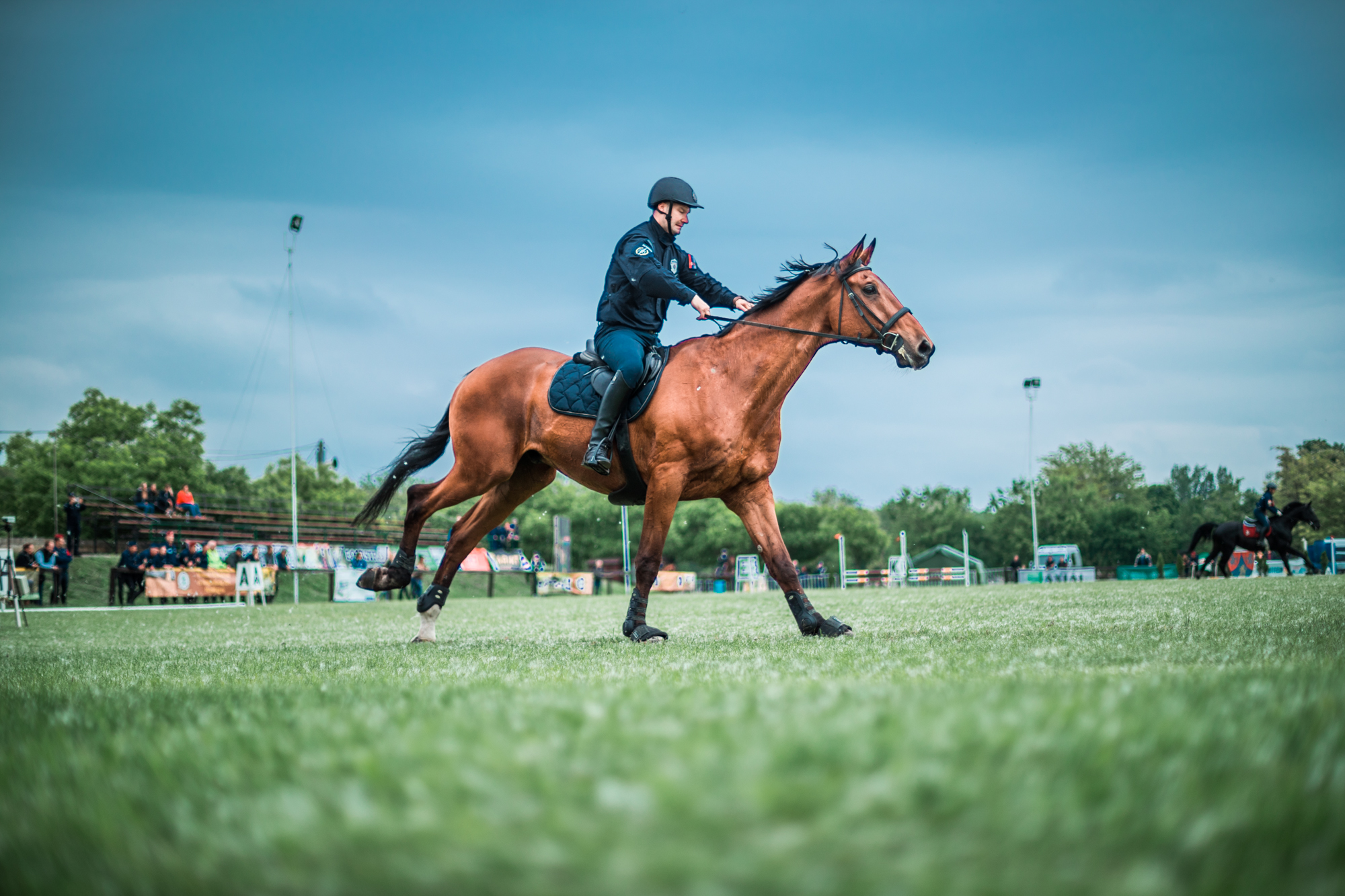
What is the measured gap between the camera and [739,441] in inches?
289

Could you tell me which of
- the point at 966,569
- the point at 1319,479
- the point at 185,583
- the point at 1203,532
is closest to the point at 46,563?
the point at 185,583

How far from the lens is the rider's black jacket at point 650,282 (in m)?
7.54

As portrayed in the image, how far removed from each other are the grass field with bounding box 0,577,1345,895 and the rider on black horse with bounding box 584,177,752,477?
14.0ft

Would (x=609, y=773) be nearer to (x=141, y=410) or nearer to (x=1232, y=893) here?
(x=1232, y=893)

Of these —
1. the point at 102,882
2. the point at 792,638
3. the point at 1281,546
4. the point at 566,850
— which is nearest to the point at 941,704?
the point at 566,850

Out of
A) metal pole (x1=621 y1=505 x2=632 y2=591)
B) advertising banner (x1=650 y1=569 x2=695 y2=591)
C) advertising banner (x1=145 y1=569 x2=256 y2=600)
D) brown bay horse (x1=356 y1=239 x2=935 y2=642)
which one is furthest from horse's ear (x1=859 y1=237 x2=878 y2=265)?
advertising banner (x1=650 y1=569 x2=695 y2=591)

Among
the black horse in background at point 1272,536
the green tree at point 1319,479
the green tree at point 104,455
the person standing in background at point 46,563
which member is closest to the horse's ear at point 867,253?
the black horse in background at point 1272,536

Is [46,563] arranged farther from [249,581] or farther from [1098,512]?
[1098,512]

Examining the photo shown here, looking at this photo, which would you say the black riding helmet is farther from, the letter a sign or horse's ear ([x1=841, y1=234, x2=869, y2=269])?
the letter a sign

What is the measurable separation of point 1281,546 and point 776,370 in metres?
24.8

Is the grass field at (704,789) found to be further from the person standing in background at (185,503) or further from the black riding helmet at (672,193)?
the person standing in background at (185,503)

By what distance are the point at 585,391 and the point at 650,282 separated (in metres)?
1.04

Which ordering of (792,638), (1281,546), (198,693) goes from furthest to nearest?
1. (1281,546)
2. (792,638)
3. (198,693)

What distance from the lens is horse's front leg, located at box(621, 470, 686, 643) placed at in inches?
288
